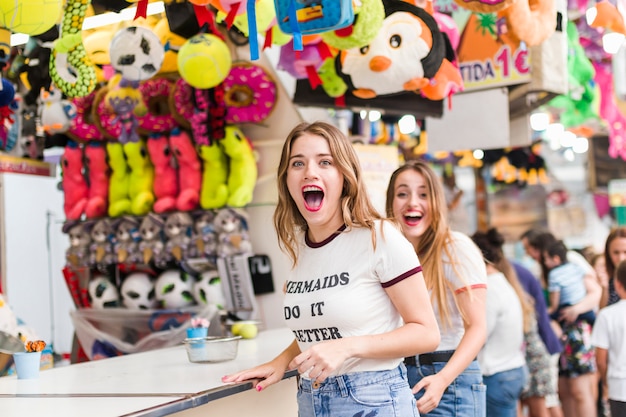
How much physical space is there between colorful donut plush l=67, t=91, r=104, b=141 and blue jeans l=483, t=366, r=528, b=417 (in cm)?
300

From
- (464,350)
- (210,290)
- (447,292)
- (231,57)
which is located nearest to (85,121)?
(231,57)

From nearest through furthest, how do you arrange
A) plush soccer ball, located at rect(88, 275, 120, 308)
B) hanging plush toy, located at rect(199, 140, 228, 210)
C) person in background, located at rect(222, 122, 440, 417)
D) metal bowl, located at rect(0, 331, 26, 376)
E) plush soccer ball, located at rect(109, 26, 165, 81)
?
person in background, located at rect(222, 122, 440, 417), metal bowl, located at rect(0, 331, 26, 376), plush soccer ball, located at rect(109, 26, 165, 81), hanging plush toy, located at rect(199, 140, 228, 210), plush soccer ball, located at rect(88, 275, 120, 308)

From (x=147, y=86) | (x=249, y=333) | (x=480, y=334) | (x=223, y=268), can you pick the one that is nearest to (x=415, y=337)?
(x=480, y=334)

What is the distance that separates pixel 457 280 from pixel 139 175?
305 cm

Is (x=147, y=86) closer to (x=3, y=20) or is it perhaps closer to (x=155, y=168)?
(x=155, y=168)

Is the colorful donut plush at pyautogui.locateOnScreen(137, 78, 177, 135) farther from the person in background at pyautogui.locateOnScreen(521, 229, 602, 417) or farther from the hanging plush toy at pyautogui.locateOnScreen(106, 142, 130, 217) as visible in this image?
the person in background at pyautogui.locateOnScreen(521, 229, 602, 417)

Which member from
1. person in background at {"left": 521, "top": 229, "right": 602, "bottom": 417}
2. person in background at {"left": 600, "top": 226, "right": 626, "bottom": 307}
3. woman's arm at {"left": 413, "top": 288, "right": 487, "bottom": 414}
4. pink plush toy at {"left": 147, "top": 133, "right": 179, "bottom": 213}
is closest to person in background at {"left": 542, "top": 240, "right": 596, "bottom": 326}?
person in background at {"left": 521, "top": 229, "right": 602, "bottom": 417}

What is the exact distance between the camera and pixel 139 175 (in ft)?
17.9

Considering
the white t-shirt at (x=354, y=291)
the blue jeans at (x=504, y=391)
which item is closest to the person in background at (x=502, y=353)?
the blue jeans at (x=504, y=391)

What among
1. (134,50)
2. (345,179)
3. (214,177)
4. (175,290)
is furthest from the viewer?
(175,290)

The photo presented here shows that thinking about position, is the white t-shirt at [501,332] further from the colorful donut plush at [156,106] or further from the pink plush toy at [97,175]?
the pink plush toy at [97,175]

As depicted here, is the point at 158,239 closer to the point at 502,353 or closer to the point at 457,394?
the point at 502,353

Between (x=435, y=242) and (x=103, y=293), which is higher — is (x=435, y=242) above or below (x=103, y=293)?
above

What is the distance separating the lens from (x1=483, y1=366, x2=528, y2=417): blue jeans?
378cm
